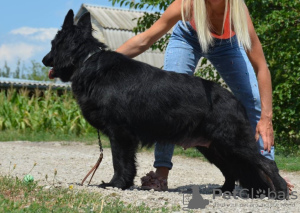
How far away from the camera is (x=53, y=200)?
3957mm

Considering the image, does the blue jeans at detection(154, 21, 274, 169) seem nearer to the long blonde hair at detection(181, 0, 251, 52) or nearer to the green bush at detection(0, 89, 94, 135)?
the long blonde hair at detection(181, 0, 251, 52)

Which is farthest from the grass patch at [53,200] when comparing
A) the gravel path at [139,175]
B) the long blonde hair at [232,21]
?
the long blonde hair at [232,21]

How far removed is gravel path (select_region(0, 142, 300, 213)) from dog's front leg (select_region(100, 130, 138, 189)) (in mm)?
131

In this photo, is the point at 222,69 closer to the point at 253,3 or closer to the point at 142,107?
the point at 142,107

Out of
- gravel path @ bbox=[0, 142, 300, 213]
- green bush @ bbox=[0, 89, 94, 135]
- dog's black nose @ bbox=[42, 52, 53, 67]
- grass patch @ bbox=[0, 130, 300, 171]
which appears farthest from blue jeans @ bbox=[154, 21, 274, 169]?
green bush @ bbox=[0, 89, 94, 135]

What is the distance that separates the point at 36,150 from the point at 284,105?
4876 millimetres

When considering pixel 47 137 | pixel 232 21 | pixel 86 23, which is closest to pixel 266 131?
pixel 232 21

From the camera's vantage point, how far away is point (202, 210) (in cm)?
407

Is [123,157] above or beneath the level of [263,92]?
beneath

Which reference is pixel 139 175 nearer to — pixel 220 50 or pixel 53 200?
pixel 220 50

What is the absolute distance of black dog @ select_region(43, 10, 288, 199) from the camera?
187 inches

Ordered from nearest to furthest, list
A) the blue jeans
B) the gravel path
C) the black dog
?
1. the gravel path
2. the black dog
3. the blue jeans

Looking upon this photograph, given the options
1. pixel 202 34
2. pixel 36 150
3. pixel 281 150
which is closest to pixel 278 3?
pixel 281 150

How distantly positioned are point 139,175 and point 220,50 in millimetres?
2508
